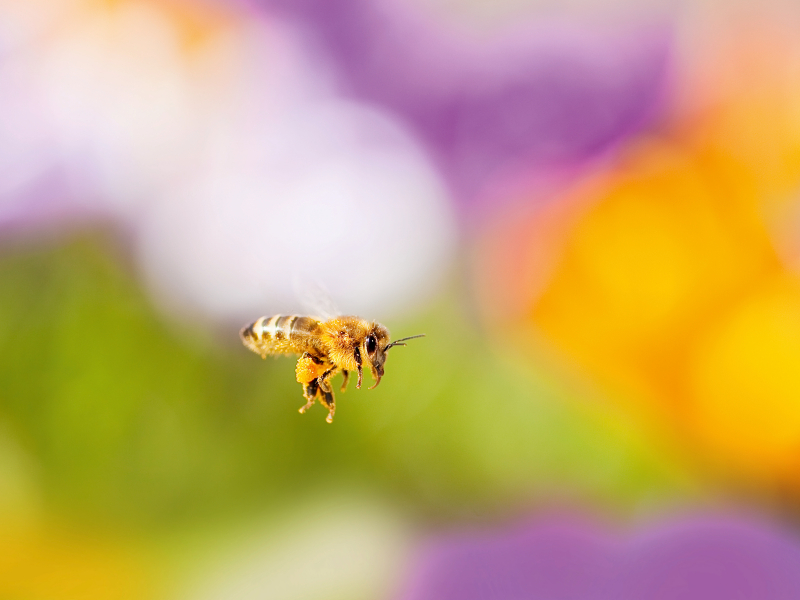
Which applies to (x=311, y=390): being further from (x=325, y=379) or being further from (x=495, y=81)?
(x=495, y=81)

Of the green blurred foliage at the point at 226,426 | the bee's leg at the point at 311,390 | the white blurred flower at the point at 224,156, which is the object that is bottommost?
the bee's leg at the point at 311,390

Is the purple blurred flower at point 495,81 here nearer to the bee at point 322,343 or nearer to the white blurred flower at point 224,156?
the white blurred flower at point 224,156

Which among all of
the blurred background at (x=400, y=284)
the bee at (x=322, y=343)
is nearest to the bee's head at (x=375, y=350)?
the bee at (x=322, y=343)

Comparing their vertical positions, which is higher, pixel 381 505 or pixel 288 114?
pixel 288 114

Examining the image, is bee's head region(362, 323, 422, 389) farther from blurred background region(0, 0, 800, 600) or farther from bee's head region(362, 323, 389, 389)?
blurred background region(0, 0, 800, 600)

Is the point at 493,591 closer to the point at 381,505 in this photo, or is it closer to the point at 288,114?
the point at 381,505

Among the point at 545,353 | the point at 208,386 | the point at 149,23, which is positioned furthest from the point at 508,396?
the point at 149,23
